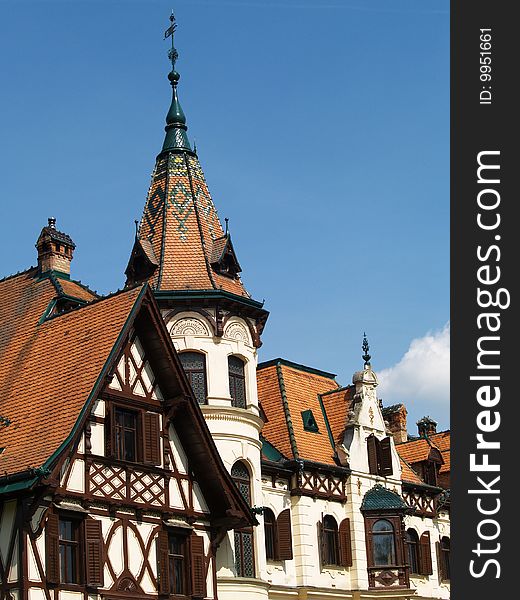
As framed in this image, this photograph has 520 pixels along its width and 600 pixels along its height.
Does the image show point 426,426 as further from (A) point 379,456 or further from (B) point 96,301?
(B) point 96,301

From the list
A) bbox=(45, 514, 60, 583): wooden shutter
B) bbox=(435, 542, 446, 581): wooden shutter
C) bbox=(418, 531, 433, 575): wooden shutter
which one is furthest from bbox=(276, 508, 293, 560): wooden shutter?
bbox=(45, 514, 60, 583): wooden shutter

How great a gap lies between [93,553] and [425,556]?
20817 mm

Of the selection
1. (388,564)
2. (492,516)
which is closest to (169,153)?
(388,564)

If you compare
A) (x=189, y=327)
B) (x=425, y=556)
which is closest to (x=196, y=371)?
(x=189, y=327)

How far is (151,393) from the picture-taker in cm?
2834

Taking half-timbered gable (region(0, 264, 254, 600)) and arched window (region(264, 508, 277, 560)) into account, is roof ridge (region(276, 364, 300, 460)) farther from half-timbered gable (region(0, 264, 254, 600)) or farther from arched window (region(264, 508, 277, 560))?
half-timbered gable (region(0, 264, 254, 600))

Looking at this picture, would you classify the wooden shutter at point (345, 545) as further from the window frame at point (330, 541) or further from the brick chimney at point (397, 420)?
the brick chimney at point (397, 420)

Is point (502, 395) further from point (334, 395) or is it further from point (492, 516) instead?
point (334, 395)

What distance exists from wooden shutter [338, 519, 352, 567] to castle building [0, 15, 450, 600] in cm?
6

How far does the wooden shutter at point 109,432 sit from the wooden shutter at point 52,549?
2.27 m

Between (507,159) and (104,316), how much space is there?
14241 millimetres

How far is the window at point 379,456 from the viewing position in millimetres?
41675

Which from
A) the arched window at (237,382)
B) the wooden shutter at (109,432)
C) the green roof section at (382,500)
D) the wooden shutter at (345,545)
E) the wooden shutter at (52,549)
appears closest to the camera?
the wooden shutter at (52,549)

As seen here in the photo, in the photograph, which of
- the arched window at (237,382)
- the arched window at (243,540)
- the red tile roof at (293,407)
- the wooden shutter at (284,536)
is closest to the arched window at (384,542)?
the red tile roof at (293,407)
